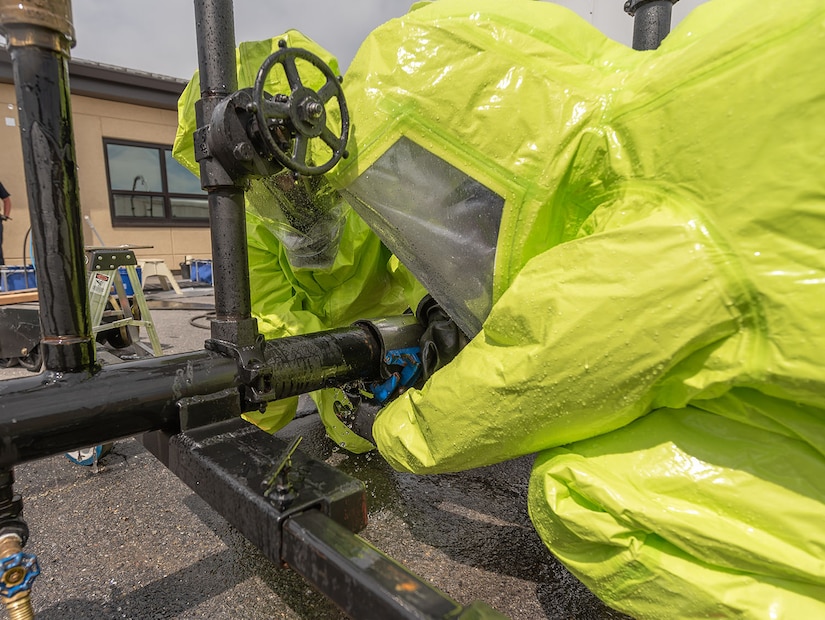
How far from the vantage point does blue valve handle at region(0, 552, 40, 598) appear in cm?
100

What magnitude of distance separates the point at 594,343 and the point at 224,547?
1562 millimetres

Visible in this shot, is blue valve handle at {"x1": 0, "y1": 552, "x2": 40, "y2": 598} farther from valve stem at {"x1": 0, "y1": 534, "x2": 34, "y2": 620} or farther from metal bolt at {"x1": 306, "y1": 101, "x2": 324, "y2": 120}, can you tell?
metal bolt at {"x1": 306, "y1": 101, "x2": 324, "y2": 120}

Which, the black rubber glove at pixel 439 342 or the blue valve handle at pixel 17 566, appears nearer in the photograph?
the blue valve handle at pixel 17 566

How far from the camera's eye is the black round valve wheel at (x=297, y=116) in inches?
50.0

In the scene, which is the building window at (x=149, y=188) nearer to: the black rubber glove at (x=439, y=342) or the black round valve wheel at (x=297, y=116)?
the black rubber glove at (x=439, y=342)

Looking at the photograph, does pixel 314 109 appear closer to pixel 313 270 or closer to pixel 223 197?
pixel 223 197

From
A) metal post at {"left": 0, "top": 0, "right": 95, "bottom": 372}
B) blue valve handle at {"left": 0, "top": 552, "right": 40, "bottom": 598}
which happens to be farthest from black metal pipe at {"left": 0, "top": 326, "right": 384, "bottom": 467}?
blue valve handle at {"left": 0, "top": 552, "right": 40, "bottom": 598}

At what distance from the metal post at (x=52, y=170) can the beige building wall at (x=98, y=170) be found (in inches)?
318

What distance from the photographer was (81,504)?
81.3 inches

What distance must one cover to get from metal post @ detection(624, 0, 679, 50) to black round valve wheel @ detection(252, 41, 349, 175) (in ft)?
5.54

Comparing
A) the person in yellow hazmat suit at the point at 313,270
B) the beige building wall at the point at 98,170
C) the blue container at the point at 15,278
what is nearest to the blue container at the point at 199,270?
the beige building wall at the point at 98,170

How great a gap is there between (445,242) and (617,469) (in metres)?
0.68

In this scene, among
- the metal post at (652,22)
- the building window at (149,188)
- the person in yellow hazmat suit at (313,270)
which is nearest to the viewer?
the person in yellow hazmat suit at (313,270)

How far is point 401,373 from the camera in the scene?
1.95 m
